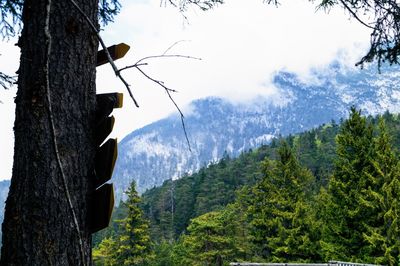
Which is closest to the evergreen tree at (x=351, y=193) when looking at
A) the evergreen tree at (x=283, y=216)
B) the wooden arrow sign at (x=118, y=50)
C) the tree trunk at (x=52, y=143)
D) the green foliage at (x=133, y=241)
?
the evergreen tree at (x=283, y=216)

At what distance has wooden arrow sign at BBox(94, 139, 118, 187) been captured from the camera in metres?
2.10

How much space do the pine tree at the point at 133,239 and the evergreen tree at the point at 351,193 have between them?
624 inches

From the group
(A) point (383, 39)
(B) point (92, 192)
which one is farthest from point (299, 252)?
(B) point (92, 192)

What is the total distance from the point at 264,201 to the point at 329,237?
212 inches

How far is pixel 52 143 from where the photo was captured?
1.78m

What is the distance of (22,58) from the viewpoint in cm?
206

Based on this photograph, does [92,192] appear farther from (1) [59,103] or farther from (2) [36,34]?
(2) [36,34]

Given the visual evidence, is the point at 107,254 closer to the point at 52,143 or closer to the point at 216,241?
the point at 216,241

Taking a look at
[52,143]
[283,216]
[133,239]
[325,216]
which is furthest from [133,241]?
[52,143]

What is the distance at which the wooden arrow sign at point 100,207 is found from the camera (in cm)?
206

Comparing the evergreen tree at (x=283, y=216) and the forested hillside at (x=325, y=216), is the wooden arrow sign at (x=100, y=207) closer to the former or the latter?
the forested hillside at (x=325, y=216)

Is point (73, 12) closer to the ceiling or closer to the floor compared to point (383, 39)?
closer to the floor

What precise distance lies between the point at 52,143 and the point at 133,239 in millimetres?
33091

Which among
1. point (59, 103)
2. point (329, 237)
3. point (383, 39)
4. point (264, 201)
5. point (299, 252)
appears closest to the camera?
point (59, 103)
